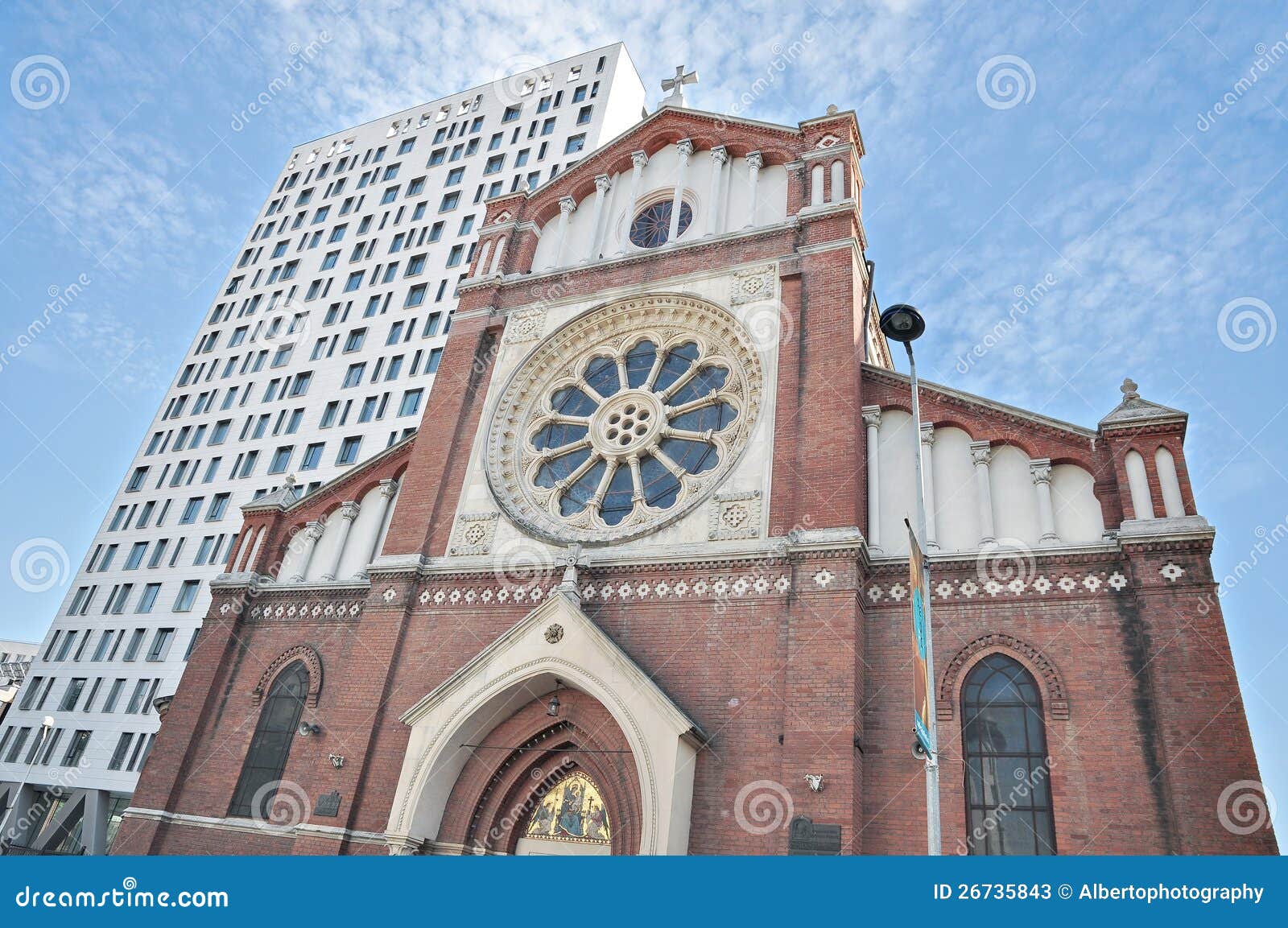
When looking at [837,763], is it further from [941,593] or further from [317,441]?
[317,441]

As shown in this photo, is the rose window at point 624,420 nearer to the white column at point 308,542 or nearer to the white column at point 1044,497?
the white column at point 308,542

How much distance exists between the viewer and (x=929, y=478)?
48.9 ft

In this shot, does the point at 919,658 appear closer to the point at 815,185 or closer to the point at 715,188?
the point at 815,185

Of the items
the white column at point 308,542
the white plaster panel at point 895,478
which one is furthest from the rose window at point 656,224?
the white column at point 308,542

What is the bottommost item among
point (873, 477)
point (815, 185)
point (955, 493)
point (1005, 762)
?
point (1005, 762)

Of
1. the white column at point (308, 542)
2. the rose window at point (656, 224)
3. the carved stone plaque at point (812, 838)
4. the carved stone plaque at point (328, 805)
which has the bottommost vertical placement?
the carved stone plaque at point (812, 838)

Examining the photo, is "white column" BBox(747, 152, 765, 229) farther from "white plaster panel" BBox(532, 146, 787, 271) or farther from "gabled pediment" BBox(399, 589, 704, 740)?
"gabled pediment" BBox(399, 589, 704, 740)

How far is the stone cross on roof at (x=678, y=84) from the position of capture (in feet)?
73.6

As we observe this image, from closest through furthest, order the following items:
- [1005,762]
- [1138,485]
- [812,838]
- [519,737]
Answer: [812,838] < [1005,762] < [1138,485] < [519,737]

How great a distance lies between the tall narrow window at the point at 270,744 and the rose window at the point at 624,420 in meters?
5.93

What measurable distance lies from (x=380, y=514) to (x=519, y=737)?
274 inches

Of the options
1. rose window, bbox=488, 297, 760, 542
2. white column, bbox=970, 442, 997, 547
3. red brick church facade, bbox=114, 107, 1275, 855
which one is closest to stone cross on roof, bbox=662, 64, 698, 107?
red brick church facade, bbox=114, 107, 1275, 855

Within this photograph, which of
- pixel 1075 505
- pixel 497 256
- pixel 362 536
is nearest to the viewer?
pixel 1075 505

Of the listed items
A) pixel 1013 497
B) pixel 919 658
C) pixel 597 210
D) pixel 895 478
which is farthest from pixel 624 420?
pixel 919 658
